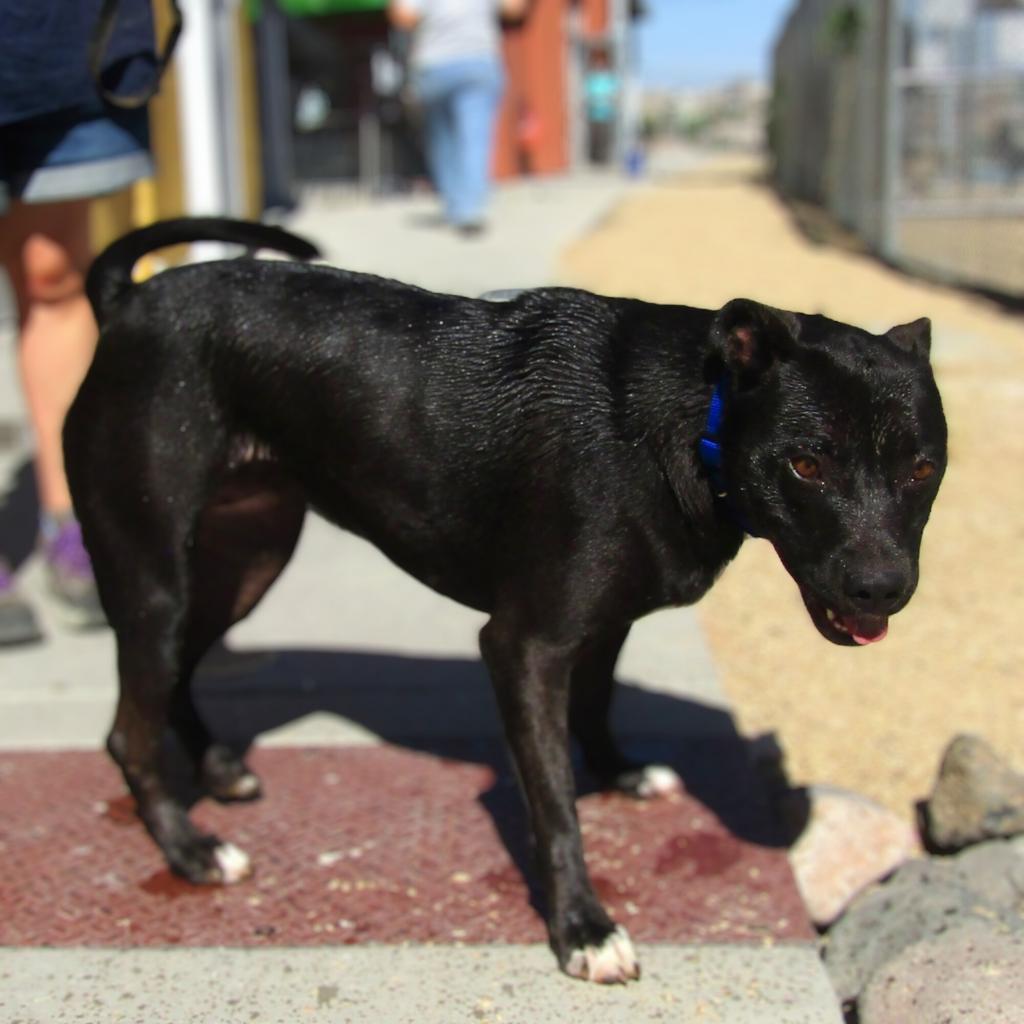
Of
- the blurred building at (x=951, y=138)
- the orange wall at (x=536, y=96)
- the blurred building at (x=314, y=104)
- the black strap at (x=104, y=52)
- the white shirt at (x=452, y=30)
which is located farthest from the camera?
the orange wall at (x=536, y=96)

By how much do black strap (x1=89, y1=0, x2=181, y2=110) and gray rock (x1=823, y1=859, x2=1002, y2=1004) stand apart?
2.61m

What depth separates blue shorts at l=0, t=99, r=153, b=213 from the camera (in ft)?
11.7

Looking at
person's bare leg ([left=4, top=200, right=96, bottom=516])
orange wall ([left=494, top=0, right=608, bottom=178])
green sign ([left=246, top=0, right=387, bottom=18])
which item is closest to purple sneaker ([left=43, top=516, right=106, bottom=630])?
person's bare leg ([left=4, top=200, right=96, bottom=516])

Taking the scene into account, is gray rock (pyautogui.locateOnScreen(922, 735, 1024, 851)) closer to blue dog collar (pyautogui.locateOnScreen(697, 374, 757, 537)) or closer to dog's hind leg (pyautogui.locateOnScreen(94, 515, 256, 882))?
blue dog collar (pyautogui.locateOnScreen(697, 374, 757, 537))

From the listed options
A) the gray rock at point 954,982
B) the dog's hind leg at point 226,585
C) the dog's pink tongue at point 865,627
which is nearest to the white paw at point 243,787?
the dog's hind leg at point 226,585

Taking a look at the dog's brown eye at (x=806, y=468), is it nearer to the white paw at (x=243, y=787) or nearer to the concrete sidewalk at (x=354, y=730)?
the concrete sidewalk at (x=354, y=730)

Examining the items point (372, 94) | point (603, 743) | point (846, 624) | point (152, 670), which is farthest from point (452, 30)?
point (372, 94)

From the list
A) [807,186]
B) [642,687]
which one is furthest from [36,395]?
[807,186]

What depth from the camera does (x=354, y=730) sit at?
359cm

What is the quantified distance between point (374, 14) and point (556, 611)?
66.3ft

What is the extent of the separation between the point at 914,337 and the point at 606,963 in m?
1.24

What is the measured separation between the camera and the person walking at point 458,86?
9.97 meters

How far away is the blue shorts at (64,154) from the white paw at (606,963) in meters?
2.38

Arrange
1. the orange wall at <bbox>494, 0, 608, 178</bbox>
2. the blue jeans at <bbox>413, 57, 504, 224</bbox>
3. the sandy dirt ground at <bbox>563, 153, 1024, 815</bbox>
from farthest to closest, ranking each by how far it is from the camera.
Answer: the orange wall at <bbox>494, 0, 608, 178</bbox> < the blue jeans at <bbox>413, 57, 504, 224</bbox> < the sandy dirt ground at <bbox>563, 153, 1024, 815</bbox>
